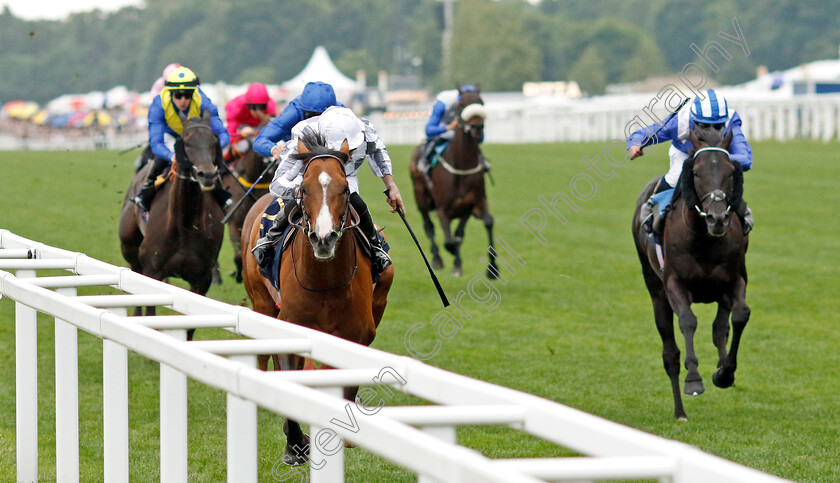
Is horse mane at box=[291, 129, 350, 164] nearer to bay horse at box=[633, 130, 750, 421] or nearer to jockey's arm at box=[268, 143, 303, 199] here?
jockey's arm at box=[268, 143, 303, 199]

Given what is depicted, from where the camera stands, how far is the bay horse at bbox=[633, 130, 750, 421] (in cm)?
679

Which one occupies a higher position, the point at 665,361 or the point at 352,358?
the point at 352,358

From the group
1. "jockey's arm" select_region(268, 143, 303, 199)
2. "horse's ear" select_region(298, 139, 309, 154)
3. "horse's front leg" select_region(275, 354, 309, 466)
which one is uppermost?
"horse's ear" select_region(298, 139, 309, 154)

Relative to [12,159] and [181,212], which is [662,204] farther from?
[12,159]

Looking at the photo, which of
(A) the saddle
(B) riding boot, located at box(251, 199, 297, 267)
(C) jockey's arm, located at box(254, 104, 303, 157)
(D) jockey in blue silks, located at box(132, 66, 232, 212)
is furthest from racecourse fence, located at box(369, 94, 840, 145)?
(B) riding boot, located at box(251, 199, 297, 267)

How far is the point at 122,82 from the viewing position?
135625mm

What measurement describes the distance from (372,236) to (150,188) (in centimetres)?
357

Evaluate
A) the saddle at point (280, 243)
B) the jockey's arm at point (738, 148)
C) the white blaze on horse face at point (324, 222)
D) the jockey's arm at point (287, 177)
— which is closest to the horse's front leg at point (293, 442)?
the saddle at point (280, 243)

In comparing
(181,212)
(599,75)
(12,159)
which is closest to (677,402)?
(181,212)

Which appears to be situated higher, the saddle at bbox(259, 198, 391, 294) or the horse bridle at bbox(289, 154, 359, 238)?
the horse bridle at bbox(289, 154, 359, 238)

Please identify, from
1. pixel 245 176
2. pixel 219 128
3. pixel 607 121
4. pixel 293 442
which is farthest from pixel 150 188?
pixel 607 121

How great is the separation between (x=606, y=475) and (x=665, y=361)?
5.48 m

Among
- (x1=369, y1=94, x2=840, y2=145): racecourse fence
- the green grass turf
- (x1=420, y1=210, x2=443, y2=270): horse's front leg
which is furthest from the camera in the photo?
(x1=369, y1=94, x2=840, y2=145): racecourse fence

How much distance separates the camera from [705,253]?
7199 millimetres
